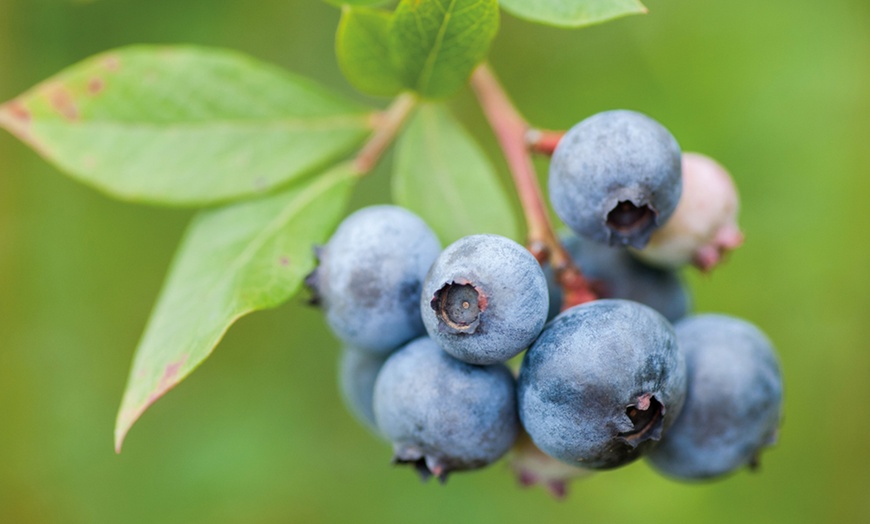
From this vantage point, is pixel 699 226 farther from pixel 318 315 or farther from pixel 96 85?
pixel 318 315

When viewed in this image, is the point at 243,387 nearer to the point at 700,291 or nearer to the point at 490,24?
the point at 700,291

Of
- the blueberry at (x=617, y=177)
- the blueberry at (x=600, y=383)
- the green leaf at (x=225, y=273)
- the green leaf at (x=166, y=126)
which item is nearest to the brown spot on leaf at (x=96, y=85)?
the green leaf at (x=166, y=126)

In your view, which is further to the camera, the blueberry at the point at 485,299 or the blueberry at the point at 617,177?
the blueberry at the point at 617,177

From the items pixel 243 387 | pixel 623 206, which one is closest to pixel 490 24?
pixel 623 206

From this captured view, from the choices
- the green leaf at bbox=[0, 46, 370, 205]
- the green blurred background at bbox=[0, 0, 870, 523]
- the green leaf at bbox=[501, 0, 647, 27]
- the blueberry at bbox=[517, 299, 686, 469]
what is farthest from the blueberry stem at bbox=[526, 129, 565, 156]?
the green blurred background at bbox=[0, 0, 870, 523]

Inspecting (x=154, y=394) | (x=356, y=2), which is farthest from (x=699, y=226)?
(x=154, y=394)

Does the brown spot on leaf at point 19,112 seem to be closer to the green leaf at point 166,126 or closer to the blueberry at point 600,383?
the green leaf at point 166,126
